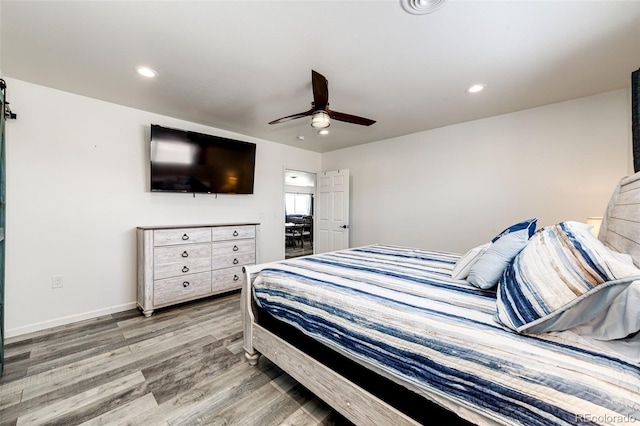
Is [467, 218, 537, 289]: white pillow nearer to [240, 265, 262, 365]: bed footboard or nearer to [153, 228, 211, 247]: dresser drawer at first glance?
[240, 265, 262, 365]: bed footboard

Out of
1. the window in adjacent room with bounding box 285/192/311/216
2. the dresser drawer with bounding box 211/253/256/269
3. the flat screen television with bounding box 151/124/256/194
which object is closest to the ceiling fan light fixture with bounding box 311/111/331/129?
the flat screen television with bounding box 151/124/256/194

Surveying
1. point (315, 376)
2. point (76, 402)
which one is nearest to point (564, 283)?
point (315, 376)

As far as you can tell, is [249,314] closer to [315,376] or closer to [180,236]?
[315,376]

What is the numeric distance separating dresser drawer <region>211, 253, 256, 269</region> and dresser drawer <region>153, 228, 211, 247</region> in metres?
0.31

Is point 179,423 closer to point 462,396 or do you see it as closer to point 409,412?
point 409,412

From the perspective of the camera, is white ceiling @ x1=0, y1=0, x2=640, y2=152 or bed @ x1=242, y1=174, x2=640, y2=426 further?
white ceiling @ x1=0, y1=0, x2=640, y2=152

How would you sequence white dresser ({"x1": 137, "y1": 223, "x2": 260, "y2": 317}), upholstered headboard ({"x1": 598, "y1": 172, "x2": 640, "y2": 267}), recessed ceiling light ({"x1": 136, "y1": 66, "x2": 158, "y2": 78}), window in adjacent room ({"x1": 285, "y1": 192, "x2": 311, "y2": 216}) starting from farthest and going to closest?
window in adjacent room ({"x1": 285, "y1": 192, "x2": 311, "y2": 216}) → white dresser ({"x1": 137, "y1": 223, "x2": 260, "y2": 317}) → recessed ceiling light ({"x1": 136, "y1": 66, "x2": 158, "y2": 78}) → upholstered headboard ({"x1": 598, "y1": 172, "x2": 640, "y2": 267})

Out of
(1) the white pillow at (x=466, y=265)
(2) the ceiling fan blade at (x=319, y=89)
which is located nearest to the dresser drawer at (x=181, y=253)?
(2) the ceiling fan blade at (x=319, y=89)

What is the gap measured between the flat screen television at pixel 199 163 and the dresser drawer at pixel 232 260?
0.94 m

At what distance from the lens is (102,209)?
2812 mm

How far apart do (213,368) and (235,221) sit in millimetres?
2450

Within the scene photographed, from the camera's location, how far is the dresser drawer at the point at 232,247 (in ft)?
10.8

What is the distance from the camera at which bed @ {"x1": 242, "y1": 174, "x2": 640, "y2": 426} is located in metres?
0.75

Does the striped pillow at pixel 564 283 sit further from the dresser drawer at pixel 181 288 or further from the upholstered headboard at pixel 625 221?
the dresser drawer at pixel 181 288
